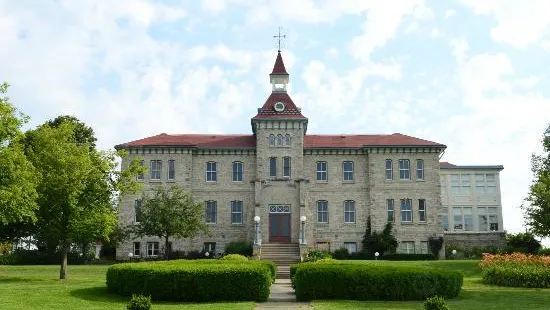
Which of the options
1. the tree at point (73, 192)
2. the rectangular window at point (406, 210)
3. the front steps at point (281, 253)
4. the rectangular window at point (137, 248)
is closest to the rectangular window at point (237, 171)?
the front steps at point (281, 253)

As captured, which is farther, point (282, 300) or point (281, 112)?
point (281, 112)

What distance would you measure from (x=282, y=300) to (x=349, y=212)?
2574cm

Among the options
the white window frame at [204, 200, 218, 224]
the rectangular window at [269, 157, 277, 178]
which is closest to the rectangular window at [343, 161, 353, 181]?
the rectangular window at [269, 157, 277, 178]

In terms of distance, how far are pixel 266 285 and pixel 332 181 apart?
87.9 ft

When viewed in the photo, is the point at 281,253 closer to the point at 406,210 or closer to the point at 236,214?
the point at 236,214

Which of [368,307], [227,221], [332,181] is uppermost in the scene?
[332,181]

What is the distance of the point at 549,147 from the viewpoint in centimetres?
4491

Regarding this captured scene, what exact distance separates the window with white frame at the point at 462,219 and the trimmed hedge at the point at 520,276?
2544cm

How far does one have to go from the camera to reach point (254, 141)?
1857 inches

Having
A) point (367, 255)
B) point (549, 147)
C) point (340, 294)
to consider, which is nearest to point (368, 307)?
point (340, 294)

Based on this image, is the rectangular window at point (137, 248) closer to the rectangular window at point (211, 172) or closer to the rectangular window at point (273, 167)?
the rectangular window at point (211, 172)

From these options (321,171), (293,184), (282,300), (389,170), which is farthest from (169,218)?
(282,300)

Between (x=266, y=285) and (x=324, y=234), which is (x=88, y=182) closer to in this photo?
(x=266, y=285)

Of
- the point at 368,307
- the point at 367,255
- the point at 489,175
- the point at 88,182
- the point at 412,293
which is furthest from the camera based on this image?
the point at 489,175
